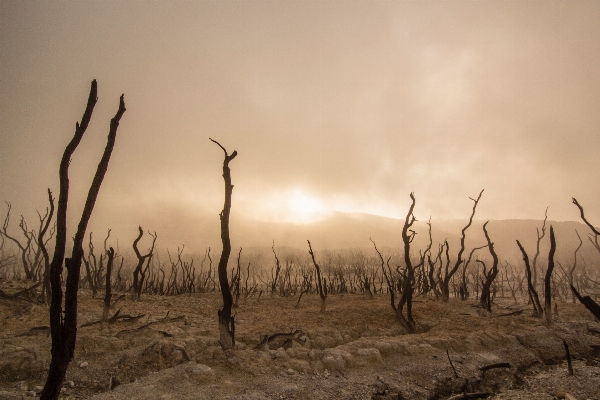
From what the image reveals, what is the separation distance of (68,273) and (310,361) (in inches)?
197

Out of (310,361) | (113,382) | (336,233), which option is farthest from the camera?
(336,233)

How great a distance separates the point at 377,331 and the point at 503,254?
84044mm

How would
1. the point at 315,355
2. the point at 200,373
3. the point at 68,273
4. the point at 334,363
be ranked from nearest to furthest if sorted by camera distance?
the point at 68,273, the point at 200,373, the point at 334,363, the point at 315,355

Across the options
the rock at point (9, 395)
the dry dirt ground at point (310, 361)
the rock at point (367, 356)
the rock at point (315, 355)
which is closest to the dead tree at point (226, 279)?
the dry dirt ground at point (310, 361)

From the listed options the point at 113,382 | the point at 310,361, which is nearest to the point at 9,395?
the point at 113,382

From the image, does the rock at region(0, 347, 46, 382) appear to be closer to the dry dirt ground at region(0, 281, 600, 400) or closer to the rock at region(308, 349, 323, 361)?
the dry dirt ground at region(0, 281, 600, 400)

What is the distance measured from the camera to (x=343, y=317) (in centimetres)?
1047

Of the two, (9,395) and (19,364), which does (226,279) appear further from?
(19,364)

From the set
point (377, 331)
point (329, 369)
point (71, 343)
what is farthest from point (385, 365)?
point (71, 343)

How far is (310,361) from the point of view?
6.53m

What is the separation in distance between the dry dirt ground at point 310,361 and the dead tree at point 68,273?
6.53 feet

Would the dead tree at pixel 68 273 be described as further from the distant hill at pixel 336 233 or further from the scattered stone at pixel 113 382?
the distant hill at pixel 336 233

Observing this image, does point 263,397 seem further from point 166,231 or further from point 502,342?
point 166,231

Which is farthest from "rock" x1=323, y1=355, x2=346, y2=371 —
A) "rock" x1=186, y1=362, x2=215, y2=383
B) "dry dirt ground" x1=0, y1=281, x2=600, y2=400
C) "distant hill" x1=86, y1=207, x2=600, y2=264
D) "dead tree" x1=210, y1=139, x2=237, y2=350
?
"distant hill" x1=86, y1=207, x2=600, y2=264
